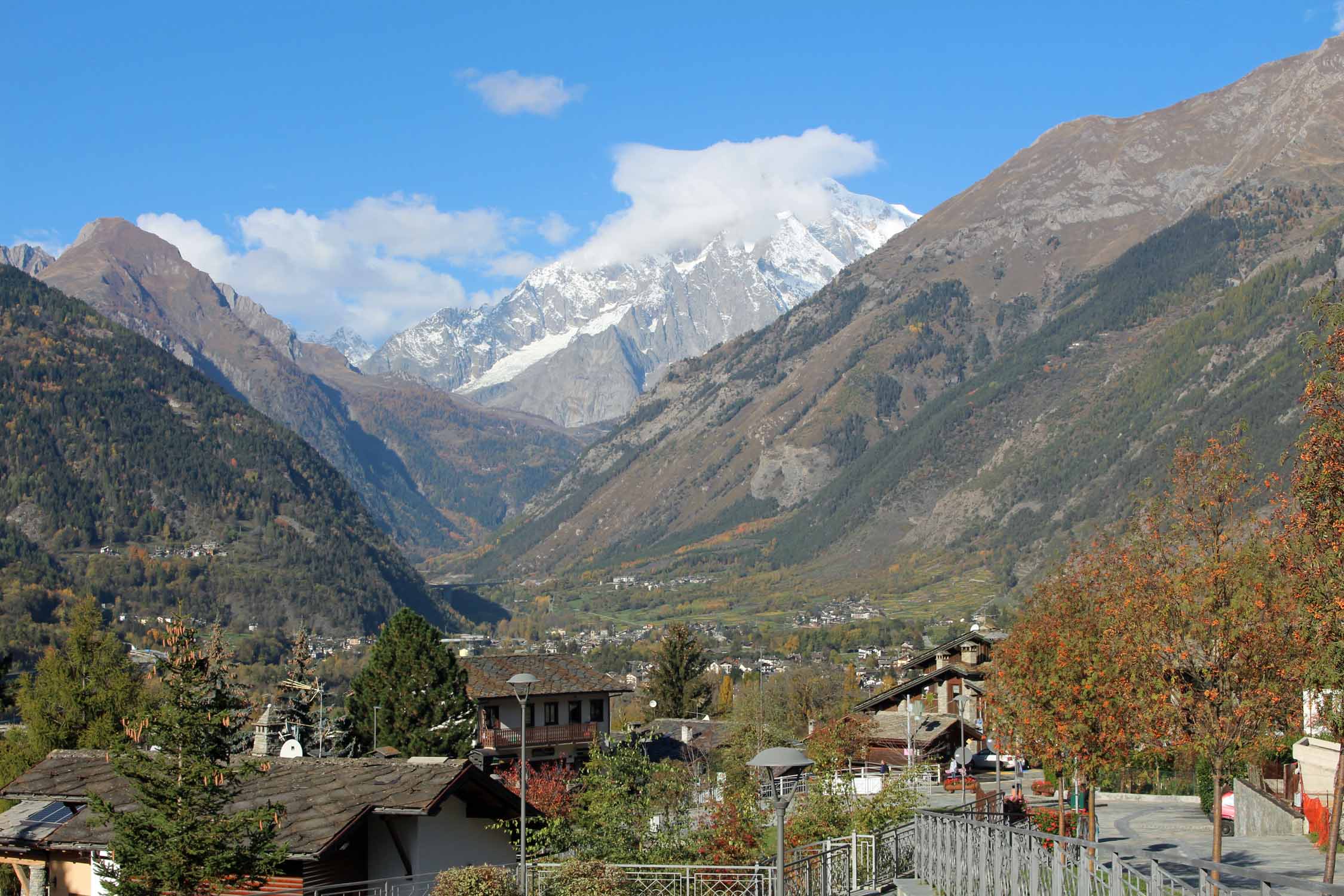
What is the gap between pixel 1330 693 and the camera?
27438 millimetres

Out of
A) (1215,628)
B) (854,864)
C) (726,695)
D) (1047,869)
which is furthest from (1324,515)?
(726,695)

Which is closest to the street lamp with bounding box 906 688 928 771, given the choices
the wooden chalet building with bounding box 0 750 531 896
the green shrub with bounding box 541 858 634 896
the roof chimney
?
the roof chimney

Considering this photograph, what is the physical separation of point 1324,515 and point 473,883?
1686 centimetres

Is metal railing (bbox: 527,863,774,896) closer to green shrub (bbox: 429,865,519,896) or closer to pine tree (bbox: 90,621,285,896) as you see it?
green shrub (bbox: 429,865,519,896)

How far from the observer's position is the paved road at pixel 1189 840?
3319 cm

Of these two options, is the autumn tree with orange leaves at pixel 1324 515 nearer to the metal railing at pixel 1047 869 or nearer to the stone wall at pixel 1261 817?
the metal railing at pixel 1047 869

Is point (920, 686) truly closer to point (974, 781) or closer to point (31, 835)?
point (974, 781)

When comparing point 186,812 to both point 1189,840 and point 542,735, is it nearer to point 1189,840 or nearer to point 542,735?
point 1189,840

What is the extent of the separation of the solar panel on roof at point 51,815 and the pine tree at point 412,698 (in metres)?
39.0

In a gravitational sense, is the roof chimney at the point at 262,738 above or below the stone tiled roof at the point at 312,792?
below

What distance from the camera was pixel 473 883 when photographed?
24078 millimetres

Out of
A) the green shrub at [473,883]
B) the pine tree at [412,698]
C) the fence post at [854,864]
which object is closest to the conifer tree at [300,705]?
the pine tree at [412,698]

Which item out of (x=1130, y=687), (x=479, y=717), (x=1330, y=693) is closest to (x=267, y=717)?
(x=479, y=717)

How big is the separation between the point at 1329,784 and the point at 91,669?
4727 cm
